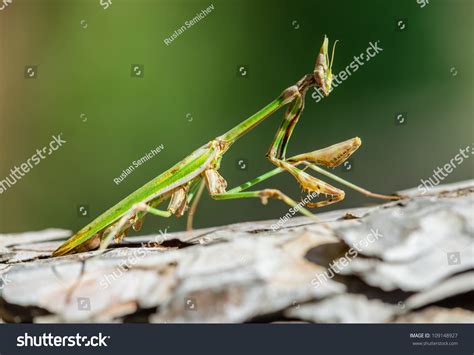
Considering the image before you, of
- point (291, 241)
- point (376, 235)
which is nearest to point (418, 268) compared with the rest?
point (376, 235)

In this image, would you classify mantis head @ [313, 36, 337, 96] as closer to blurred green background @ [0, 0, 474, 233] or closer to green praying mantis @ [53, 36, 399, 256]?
green praying mantis @ [53, 36, 399, 256]

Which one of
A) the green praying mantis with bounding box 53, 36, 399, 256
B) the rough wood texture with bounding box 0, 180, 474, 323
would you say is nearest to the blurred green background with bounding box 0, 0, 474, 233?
the green praying mantis with bounding box 53, 36, 399, 256

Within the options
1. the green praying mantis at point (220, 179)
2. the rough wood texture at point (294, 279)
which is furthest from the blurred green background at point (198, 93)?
the rough wood texture at point (294, 279)

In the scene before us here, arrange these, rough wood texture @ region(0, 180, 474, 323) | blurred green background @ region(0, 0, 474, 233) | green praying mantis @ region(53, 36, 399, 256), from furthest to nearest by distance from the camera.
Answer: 1. blurred green background @ region(0, 0, 474, 233)
2. green praying mantis @ region(53, 36, 399, 256)
3. rough wood texture @ region(0, 180, 474, 323)

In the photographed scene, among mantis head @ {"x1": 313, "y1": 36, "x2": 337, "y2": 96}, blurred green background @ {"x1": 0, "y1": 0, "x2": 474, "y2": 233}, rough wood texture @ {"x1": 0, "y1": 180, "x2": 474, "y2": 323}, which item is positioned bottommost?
rough wood texture @ {"x1": 0, "y1": 180, "x2": 474, "y2": 323}

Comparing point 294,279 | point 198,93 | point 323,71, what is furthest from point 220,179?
point 198,93

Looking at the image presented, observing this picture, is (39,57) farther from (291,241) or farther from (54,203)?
(291,241)

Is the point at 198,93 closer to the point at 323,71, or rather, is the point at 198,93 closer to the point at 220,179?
the point at 220,179
